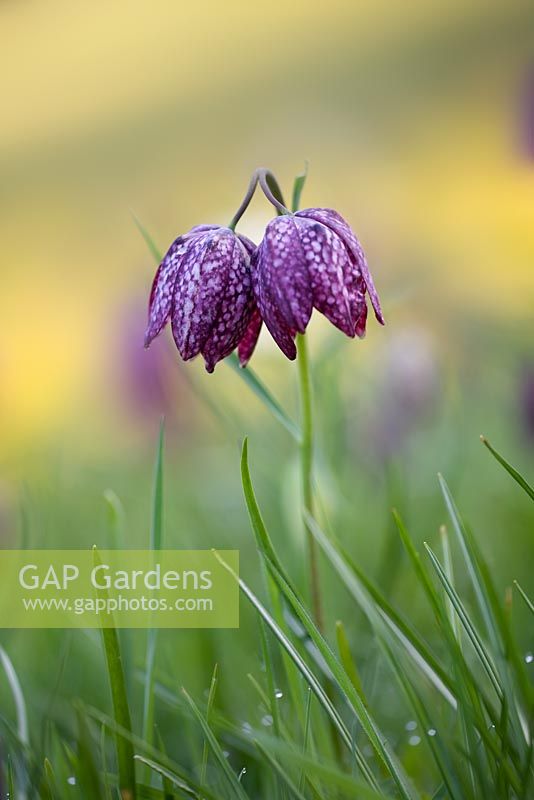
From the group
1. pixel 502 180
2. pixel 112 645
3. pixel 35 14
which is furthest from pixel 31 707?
pixel 35 14

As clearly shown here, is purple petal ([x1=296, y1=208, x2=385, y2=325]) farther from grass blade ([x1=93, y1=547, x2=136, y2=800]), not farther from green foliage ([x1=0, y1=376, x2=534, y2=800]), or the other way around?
grass blade ([x1=93, y1=547, x2=136, y2=800])

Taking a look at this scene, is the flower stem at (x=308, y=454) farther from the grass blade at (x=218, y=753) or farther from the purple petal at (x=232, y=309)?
the grass blade at (x=218, y=753)

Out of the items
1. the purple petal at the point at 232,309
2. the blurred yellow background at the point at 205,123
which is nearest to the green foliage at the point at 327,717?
the purple petal at the point at 232,309

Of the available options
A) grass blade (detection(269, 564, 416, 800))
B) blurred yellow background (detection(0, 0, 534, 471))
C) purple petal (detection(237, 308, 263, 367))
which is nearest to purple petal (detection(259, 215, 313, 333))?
purple petal (detection(237, 308, 263, 367))

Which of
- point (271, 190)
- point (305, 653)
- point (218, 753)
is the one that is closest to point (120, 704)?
point (218, 753)

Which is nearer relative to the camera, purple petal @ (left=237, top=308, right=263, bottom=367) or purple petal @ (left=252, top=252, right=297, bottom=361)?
purple petal @ (left=252, top=252, right=297, bottom=361)

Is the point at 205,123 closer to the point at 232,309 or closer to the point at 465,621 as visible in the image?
the point at 232,309
